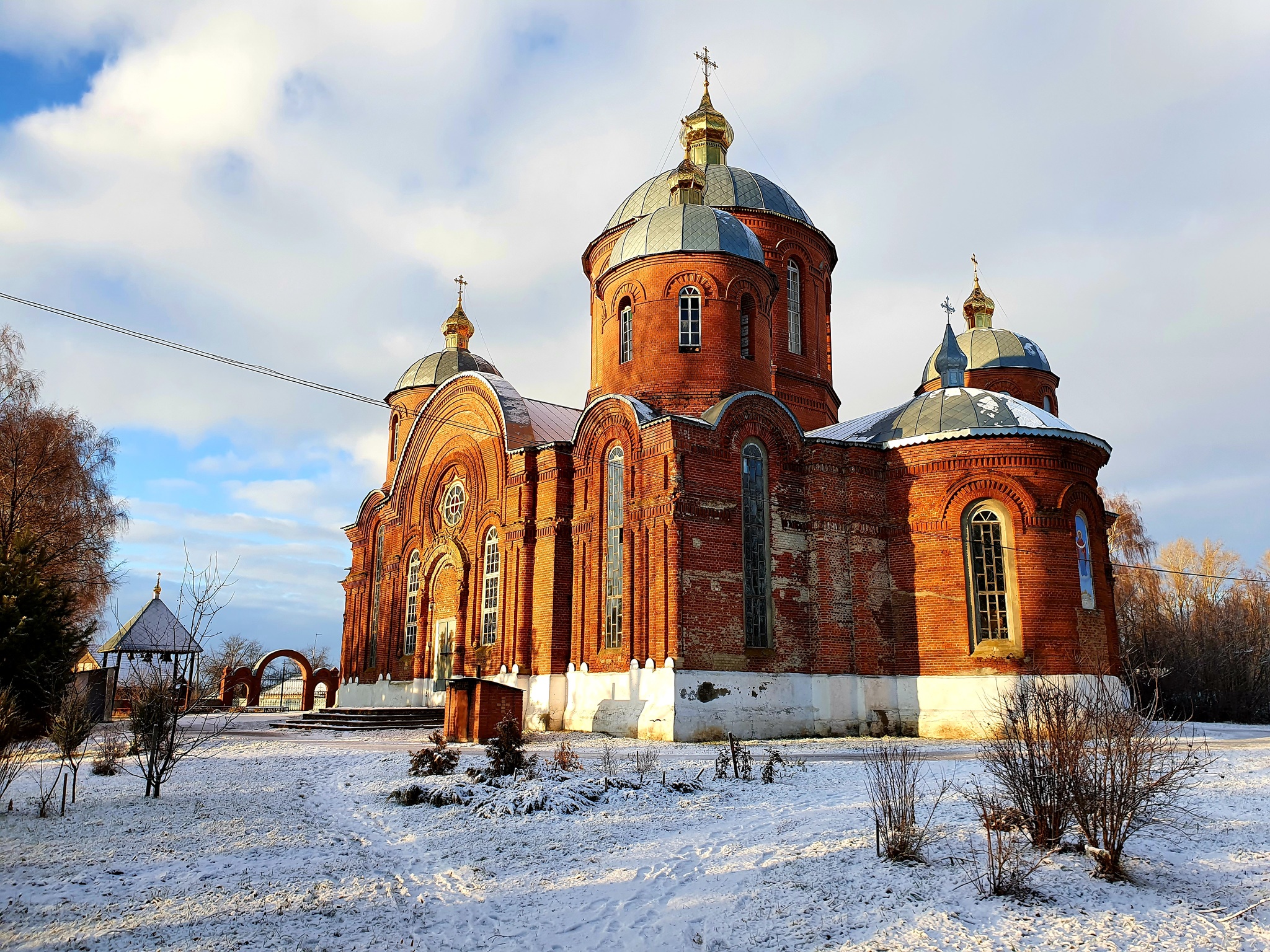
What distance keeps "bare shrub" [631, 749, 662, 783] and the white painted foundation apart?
339 centimetres

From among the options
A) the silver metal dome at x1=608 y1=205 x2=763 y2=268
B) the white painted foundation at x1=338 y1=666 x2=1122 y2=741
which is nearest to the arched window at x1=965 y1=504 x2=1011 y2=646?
the white painted foundation at x1=338 y1=666 x2=1122 y2=741

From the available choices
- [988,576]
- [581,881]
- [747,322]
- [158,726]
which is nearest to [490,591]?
[747,322]

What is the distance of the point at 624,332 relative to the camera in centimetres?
2250

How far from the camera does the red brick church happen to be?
1819cm

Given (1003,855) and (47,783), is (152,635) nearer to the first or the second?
(47,783)

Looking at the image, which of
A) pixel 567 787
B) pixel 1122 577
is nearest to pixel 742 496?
pixel 567 787

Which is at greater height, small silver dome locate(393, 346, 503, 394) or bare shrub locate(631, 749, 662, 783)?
small silver dome locate(393, 346, 503, 394)

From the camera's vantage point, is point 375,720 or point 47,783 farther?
point 375,720

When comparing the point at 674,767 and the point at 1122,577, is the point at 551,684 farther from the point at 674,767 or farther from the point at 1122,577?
the point at 1122,577

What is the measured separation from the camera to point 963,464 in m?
19.5

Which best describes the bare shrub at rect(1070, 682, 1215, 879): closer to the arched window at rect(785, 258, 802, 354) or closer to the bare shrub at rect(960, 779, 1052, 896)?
the bare shrub at rect(960, 779, 1052, 896)

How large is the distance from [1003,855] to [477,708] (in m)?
11.1

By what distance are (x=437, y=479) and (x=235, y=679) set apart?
1942cm

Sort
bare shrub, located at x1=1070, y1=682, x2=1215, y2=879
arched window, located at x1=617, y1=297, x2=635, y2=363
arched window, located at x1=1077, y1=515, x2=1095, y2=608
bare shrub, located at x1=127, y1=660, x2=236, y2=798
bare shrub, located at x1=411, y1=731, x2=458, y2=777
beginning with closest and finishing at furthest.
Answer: bare shrub, located at x1=1070, y1=682, x2=1215, y2=879 → bare shrub, located at x1=127, y1=660, x2=236, y2=798 → bare shrub, located at x1=411, y1=731, x2=458, y2=777 → arched window, located at x1=1077, y1=515, x2=1095, y2=608 → arched window, located at x1=617, y1=297, x2=635, y2=363
